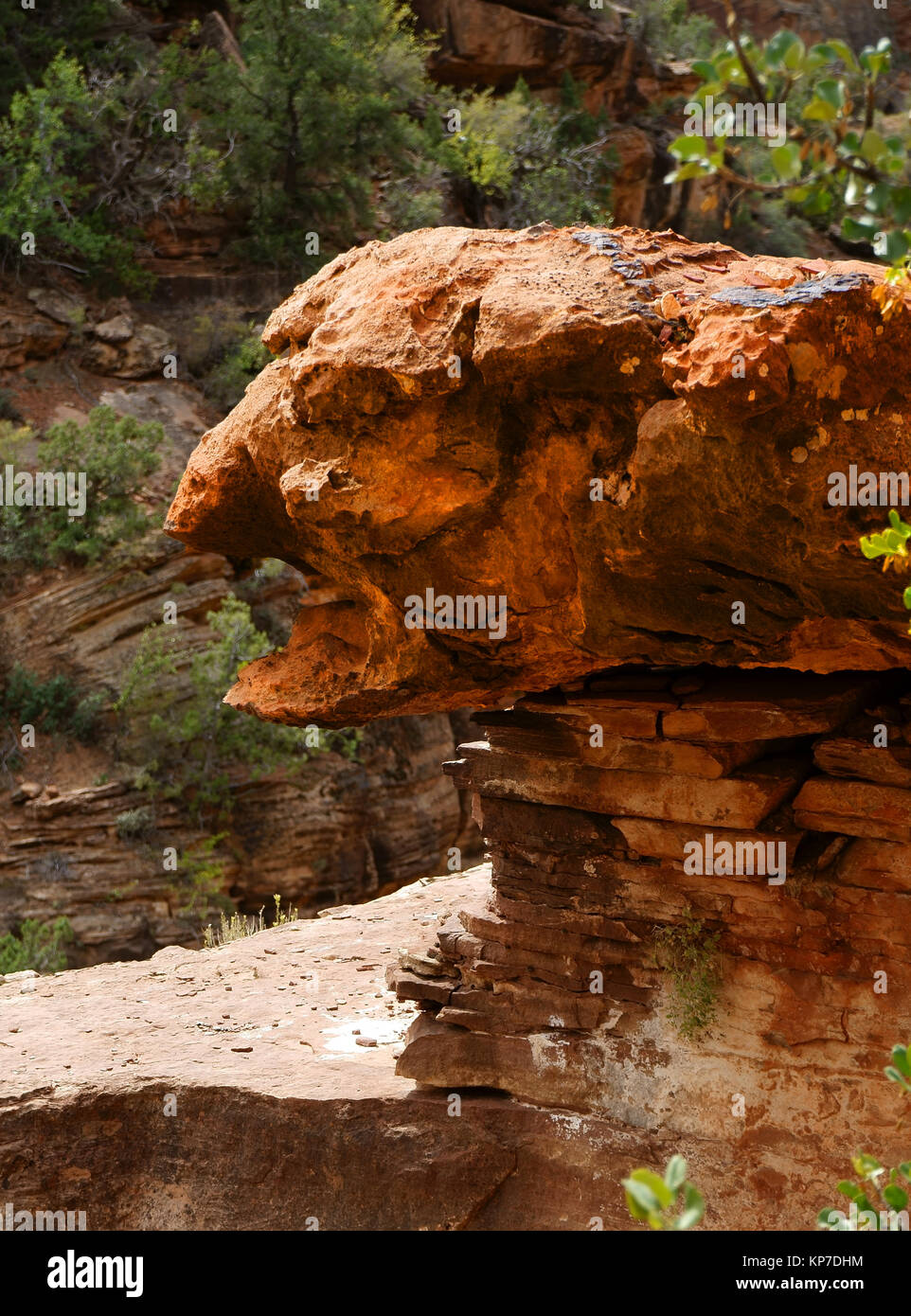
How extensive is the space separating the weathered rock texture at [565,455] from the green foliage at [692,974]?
4.38 ft

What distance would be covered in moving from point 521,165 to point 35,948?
1678cm

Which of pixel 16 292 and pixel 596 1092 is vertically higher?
pixel 16 292

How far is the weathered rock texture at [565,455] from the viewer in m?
4.39

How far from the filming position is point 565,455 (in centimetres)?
514

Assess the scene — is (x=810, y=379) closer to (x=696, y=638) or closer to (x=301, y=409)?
(x=696, y=638)

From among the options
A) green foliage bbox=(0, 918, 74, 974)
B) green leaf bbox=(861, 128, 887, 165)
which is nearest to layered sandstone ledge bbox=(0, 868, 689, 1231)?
green leaf bbox=(861, 128, 887, 165)

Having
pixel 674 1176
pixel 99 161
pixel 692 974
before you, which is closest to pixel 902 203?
pixel 674 1176

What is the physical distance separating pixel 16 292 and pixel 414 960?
51.2 ft

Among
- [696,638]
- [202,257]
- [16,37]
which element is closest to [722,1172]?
[696,638]

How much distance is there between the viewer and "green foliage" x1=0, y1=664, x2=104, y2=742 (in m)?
15.7

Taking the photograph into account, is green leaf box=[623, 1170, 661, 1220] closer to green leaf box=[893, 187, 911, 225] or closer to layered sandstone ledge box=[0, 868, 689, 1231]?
green leaf box=[893, 187, 911, 225]

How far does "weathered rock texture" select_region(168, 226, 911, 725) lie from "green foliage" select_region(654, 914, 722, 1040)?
4.38 feet

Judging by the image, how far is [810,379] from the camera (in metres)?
4.32

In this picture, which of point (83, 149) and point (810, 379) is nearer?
point (810, 379)
